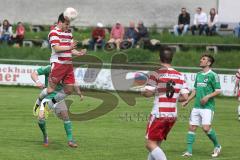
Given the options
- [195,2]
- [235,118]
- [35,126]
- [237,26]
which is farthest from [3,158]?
[195,2]

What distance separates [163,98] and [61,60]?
14.6 feet

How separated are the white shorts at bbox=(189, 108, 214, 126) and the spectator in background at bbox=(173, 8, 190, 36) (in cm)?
2519

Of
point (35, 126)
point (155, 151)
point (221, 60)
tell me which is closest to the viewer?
point (155, 151)

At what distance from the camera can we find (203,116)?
53.6ft

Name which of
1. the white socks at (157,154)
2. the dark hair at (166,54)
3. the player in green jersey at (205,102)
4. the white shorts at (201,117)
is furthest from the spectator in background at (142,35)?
the white socks at (157,154)

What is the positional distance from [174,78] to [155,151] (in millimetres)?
1307

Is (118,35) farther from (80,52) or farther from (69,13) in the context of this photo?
(69,13)

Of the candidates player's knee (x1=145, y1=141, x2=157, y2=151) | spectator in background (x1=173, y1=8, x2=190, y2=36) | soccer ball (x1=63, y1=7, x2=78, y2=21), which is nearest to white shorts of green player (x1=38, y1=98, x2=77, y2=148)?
soccer ball (x1=63, y1=7, x2=78, y2=21)

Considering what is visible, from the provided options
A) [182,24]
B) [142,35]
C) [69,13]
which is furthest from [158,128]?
[182,24]

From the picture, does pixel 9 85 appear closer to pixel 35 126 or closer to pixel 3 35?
pixel 3 35

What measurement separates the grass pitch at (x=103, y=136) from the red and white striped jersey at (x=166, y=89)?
2.82 meters

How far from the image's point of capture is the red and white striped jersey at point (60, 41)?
16469 millimetres

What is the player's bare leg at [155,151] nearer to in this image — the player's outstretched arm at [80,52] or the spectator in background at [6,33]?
the player's outstretched arm at [80,52]

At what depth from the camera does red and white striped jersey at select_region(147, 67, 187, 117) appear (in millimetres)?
12750
